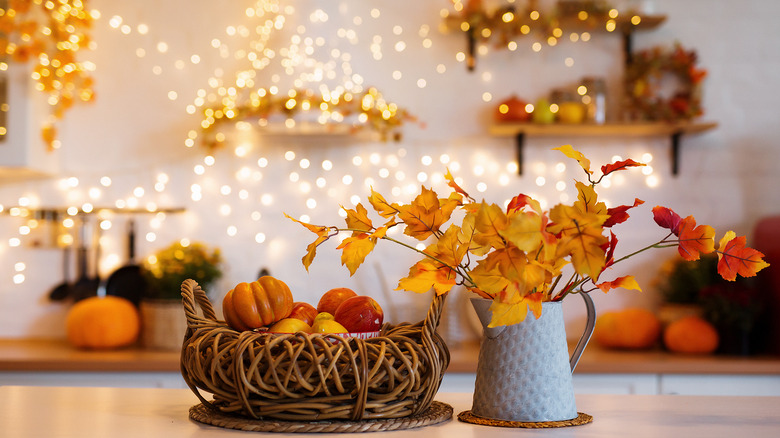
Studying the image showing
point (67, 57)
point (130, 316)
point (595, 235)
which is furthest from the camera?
point (67, 57)

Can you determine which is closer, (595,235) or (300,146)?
(595,235)

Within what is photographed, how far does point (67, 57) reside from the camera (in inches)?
95.7

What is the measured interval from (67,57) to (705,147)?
2.13m

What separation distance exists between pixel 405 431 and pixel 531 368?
0.16 m

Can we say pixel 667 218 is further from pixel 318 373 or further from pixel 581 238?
pixel 318 373

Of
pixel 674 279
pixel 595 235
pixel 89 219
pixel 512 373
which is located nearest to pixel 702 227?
pixel 595 235

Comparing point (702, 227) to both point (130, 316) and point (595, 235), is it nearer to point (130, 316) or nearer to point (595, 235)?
point (595, 235)

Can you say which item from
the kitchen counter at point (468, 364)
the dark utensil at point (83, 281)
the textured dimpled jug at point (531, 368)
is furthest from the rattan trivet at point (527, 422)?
the dark utensil at point (83, 281)

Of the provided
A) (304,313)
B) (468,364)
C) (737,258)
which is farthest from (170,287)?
(737,258)

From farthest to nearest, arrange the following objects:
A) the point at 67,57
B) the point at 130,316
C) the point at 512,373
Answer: the point at 67,57
the point at 130,316
the point at 512,373

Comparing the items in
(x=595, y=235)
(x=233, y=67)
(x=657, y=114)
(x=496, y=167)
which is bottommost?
(x=595, y=235)

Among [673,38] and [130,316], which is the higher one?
[673,38]

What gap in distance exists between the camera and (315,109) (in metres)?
2.30

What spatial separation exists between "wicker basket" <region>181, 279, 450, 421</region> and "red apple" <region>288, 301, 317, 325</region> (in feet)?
0.35
